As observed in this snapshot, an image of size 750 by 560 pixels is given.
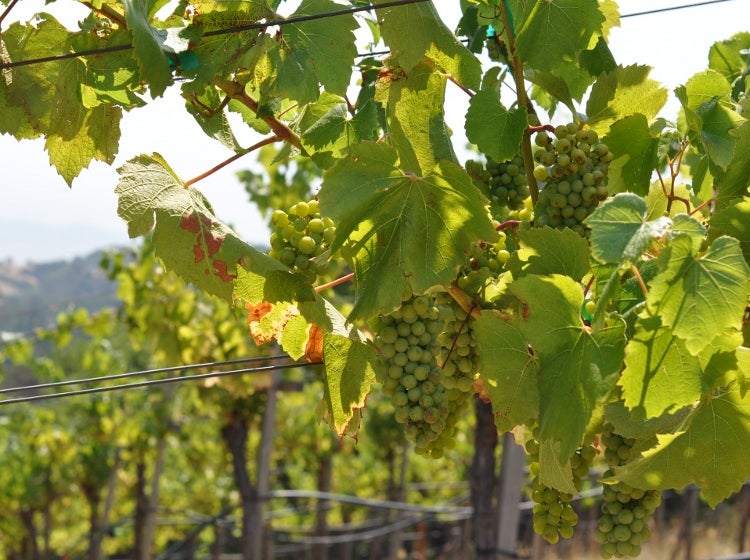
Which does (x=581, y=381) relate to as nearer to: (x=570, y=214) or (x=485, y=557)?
(x=570, y=214)

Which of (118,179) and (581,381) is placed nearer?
(581,381)

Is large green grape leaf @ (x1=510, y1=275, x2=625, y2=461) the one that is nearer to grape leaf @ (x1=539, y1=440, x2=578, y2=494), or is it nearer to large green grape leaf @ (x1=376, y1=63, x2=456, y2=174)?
grape leaf @ (x1=539, y1=440, x2=578, y2=494)

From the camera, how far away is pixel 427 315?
1191 millimetres

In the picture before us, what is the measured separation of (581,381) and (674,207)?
51 centimetres

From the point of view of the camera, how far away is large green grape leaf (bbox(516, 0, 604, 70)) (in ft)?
3.96

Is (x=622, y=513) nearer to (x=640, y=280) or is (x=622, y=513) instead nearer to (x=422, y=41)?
(x=640, y=280)

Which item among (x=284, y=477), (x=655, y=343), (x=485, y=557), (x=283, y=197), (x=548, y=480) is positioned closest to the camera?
(x=655, y=343)

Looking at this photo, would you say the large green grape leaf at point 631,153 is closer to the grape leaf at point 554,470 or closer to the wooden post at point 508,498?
the grape leaf at point 554,470

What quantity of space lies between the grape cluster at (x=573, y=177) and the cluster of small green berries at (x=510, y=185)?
215mm

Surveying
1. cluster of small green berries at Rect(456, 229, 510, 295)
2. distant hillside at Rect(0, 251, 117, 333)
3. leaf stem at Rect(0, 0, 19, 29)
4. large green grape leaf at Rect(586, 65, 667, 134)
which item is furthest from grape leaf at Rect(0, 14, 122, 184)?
distant hillside at Rect(0, 251, 117, 333)

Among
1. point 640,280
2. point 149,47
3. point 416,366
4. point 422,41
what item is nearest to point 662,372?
point 640,280

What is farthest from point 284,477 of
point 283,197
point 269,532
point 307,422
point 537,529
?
point 537,529

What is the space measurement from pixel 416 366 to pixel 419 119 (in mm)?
330

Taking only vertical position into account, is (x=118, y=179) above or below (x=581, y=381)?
above
